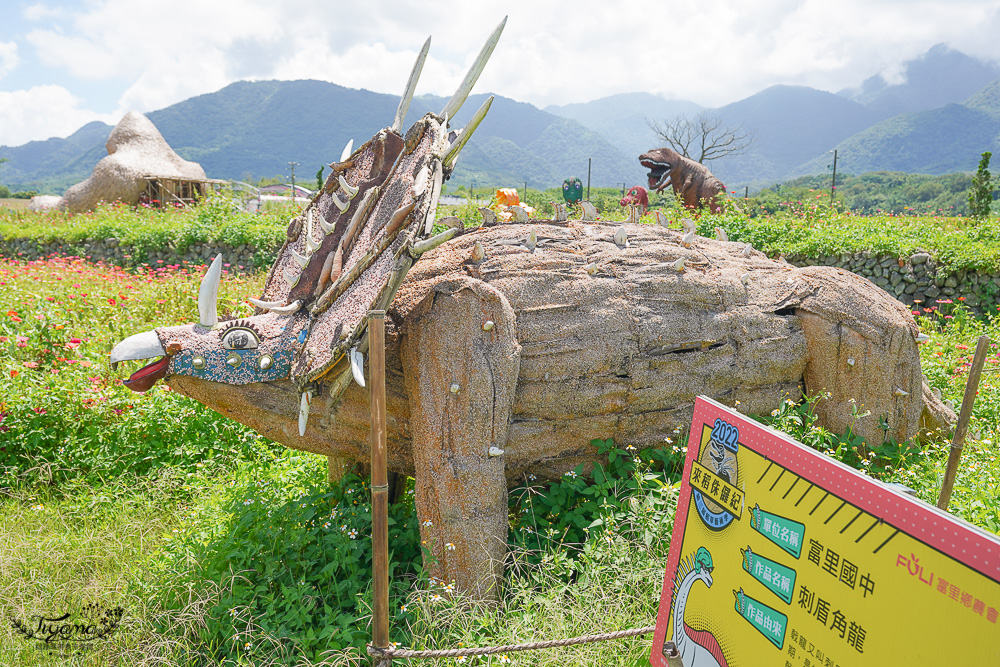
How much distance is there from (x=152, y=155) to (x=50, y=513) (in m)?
19.4

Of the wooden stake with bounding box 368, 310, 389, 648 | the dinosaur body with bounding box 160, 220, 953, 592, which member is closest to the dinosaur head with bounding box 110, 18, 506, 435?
the dinosaur body with bounding box 160, 220, 953, 592

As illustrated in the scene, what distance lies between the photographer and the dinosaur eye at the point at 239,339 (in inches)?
92.5

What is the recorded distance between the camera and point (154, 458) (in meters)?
4.10

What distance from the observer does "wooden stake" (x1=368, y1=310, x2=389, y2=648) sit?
1735 mm

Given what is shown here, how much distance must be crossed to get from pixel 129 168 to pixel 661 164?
15.6 meters

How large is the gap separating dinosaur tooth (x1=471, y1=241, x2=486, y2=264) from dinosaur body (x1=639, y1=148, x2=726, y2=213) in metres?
11.0

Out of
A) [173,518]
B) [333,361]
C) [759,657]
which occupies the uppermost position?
[333,361]

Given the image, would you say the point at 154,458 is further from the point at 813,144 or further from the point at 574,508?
the point at 813,144

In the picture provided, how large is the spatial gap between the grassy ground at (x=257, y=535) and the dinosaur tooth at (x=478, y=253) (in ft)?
3.72

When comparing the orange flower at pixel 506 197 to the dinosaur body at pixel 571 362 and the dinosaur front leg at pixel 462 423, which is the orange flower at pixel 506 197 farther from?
the dinosaur front leg at pixel 462 423

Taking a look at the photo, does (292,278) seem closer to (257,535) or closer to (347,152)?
(347,152)

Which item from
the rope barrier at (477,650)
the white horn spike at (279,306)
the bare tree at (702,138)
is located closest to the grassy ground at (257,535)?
the rope barrier at (477,650)

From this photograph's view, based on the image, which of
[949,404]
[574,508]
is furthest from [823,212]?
[574,508]

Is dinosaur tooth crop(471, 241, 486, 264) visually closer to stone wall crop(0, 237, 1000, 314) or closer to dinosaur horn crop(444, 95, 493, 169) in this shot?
dinosaur horn crop(444, 95, 493, 169)
